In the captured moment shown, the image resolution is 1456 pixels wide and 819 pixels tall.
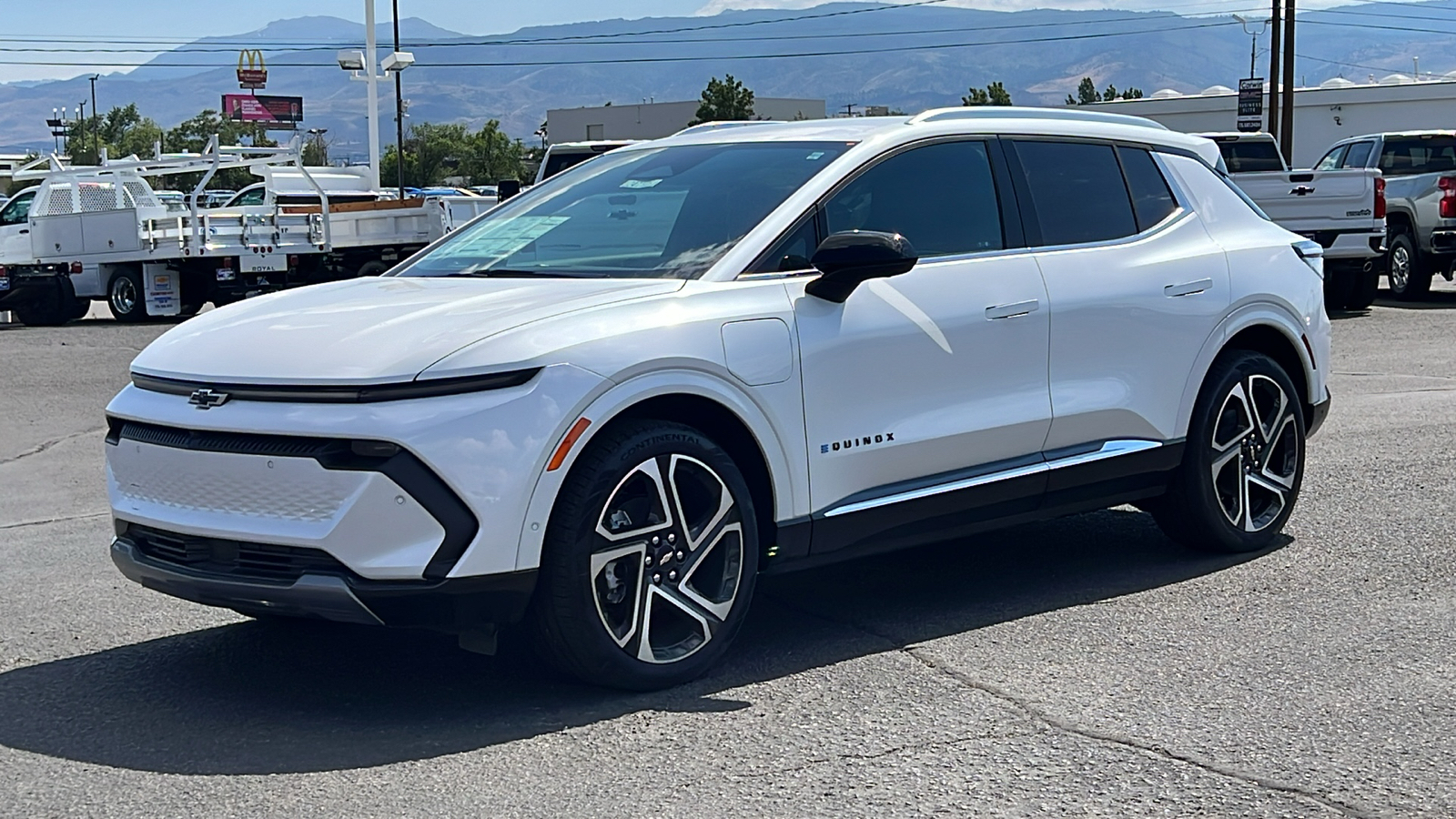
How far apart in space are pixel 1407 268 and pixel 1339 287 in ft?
6.76

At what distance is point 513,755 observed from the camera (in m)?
4.36

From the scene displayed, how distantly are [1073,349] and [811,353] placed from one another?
1266 millimetres

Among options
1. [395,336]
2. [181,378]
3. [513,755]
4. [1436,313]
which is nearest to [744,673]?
[513,755]

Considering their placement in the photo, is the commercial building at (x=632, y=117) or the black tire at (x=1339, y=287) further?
the commercial building at (x=632, y=117)

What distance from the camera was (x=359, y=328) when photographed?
15.5ft

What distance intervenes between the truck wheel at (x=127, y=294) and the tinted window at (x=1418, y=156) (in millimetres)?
17179

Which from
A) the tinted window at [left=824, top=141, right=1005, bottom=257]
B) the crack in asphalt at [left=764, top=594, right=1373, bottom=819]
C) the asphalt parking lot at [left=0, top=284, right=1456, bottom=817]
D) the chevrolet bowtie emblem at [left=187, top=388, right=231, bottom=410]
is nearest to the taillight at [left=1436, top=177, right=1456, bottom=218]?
the asphalt parking lot at [left=0, top=284, right=1456, bottom=817]

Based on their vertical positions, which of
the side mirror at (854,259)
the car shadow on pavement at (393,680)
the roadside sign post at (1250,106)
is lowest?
the car shadow on pavement at (393,680)

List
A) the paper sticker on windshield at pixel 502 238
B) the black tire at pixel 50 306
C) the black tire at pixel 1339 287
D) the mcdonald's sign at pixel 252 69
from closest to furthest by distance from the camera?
the paper sticker on windshield at pixel 502 238
the black tire at pixel 1339 287
the black tire at pixel 50 306
the mcdonald's sign at pixel 252 69

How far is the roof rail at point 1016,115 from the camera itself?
600cm

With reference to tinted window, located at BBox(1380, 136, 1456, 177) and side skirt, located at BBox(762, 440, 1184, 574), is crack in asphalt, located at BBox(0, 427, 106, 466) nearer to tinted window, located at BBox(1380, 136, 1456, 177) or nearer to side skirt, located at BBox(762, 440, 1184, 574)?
side skirt, located at BBox(762, 440, 1184, 574)

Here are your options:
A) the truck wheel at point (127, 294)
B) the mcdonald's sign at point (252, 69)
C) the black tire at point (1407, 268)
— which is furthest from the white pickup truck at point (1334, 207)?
the mcdonald's sign at point (252, 69)

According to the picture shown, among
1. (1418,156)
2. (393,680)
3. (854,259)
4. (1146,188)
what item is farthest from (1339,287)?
(393,680)

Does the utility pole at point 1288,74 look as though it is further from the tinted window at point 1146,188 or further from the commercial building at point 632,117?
the commercial building at point 632,117
